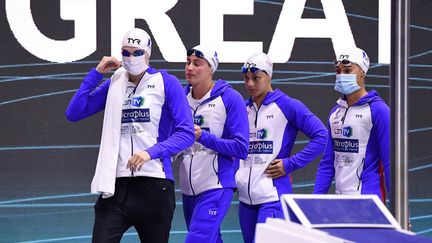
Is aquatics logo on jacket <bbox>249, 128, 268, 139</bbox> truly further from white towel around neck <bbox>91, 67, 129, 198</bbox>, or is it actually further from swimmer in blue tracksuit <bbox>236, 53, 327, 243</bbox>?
white towel around neck <bbox>91, 67, 129, 198</bbox>

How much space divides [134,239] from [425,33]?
2.85 metres

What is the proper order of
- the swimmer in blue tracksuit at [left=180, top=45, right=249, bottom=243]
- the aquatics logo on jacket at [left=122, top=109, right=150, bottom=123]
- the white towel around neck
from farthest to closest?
1. the swimmer in blue tracksuit at [left=180, top=45, right=249, bottom=243]
2. the aquatics logo on jacket at [left=122, top=109, right=150, bottom=123]
3. the white towel around neck

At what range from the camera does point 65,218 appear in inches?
257

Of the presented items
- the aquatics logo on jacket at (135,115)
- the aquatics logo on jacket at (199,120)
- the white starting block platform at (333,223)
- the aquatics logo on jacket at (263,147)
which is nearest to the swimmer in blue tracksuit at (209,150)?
the aquatics logo on jacket at (199,120)

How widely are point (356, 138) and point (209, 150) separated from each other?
0.85 metres

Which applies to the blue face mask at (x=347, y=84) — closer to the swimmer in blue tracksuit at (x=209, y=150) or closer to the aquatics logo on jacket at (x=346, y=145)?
the aquatics logo on jacket at (x=346, y=145)

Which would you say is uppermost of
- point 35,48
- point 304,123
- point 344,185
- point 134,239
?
point 35,48

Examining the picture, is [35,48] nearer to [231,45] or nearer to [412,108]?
[231,45]

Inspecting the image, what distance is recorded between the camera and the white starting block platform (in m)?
1.62

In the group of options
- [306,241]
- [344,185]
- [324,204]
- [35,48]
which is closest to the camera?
[306,241]

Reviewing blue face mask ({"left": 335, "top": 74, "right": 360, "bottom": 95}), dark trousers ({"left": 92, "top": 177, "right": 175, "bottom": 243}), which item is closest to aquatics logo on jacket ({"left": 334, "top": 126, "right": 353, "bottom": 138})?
blue face mask ({"left": 335, "top": 74, "right": 360, "bottom": 95})

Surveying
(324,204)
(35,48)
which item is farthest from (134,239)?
(324,204)

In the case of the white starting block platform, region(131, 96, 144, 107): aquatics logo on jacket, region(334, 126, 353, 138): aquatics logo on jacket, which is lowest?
the white starting block platform

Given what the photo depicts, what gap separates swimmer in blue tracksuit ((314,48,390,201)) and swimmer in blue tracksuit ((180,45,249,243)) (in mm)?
535
